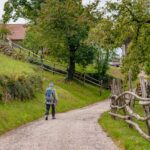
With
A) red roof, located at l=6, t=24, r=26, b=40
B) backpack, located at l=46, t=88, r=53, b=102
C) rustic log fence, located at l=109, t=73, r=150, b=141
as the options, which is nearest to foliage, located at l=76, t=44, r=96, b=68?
backpack, located at l=46, t=88, r=53, b=102

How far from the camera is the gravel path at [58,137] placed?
16422mm

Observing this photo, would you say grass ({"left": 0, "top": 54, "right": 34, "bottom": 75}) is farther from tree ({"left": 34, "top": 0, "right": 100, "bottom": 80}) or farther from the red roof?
the red roof

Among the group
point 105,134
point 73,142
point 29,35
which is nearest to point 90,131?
point 105,134

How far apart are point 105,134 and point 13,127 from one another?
211 inches

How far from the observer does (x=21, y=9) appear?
69875 mm

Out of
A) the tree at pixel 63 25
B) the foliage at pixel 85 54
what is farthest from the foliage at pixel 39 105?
the tree at pixel 63 25

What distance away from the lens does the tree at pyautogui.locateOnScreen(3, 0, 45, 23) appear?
67438 mm

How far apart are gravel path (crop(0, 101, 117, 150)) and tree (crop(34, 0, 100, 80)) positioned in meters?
27.7

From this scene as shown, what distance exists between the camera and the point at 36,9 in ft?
219

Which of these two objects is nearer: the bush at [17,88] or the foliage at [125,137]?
the foliage at [125,137]

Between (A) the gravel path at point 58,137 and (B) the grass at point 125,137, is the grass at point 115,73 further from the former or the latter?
(B) the grass at point 125,137

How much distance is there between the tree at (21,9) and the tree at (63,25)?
50.0 ft

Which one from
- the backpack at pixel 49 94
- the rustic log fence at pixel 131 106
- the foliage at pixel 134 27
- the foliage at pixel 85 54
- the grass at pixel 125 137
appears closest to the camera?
the grass at pixel 125 137

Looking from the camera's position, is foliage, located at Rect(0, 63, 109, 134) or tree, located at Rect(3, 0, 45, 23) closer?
foliage, located at Rect(0, 63, 109, 134)
